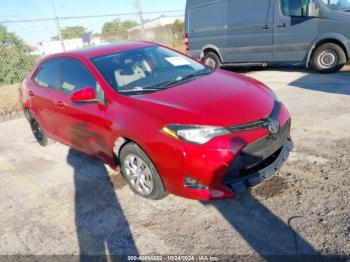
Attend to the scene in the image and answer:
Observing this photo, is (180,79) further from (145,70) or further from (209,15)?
(209,15)

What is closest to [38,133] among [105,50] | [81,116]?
[81,116]

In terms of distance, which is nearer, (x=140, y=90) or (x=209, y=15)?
(x=140, y=90)

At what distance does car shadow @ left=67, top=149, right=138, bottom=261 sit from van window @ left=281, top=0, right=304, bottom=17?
6.35 metres

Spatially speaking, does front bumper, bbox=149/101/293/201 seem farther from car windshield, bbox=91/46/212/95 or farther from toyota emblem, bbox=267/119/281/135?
car windshield, bbox=91/46/212/95

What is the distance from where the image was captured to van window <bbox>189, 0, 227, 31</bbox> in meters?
9.88

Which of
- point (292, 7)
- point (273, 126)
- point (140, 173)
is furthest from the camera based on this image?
point (292, 7)

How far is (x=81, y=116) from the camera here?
416 centimetres

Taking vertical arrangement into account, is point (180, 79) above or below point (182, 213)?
above

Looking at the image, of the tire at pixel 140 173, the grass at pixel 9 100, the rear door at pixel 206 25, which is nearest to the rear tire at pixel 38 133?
the tire at pixel 140 173

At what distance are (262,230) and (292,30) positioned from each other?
6897 mm

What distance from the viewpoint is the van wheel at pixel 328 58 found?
321 inches

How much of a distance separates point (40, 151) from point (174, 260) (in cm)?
379

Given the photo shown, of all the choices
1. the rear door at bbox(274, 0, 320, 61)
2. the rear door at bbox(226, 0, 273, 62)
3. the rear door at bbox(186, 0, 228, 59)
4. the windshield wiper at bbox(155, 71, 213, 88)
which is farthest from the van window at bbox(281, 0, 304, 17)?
the windshield wiper at bbox(155, 71, 213, 88)

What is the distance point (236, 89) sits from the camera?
12.3ft
